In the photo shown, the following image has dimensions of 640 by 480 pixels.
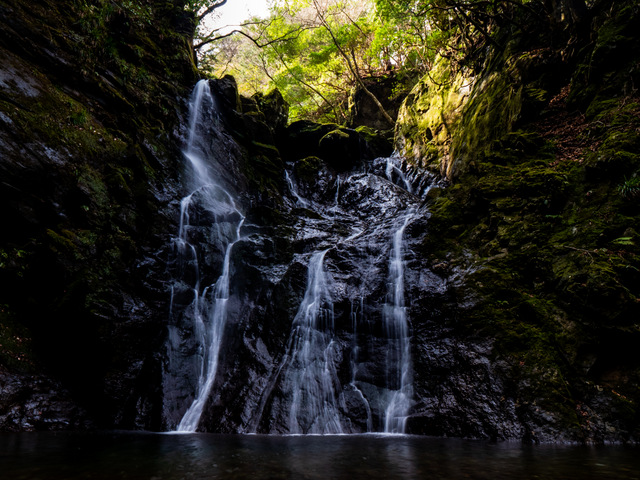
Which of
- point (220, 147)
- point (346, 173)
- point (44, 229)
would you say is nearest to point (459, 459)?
point (44, 229)

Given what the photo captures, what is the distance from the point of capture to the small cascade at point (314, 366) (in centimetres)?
567

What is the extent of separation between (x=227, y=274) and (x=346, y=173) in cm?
794

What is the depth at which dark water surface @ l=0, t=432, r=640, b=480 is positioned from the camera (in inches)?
107

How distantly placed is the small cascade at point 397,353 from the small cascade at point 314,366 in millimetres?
933

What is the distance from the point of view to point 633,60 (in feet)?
22.4

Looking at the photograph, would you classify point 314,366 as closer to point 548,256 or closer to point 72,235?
point 548,256

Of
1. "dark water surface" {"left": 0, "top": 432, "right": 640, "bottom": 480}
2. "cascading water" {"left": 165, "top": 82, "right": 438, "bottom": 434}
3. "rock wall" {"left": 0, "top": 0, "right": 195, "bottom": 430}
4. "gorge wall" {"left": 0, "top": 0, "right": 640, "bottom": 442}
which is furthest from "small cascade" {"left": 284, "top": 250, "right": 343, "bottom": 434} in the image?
"rock wall" {"left": 0, "top": 0, "right": 195, "bottom": 430}

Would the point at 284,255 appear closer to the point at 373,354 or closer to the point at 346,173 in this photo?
the point at 373,354

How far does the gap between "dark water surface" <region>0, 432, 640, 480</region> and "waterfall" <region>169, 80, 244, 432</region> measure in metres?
1.82

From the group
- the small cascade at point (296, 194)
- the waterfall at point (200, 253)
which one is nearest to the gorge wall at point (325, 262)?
the waterfall at point (200, 253)

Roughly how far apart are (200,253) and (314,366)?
3.75 meters

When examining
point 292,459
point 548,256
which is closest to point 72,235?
point 292,459

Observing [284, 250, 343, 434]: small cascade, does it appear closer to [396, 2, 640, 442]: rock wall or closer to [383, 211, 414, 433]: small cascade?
[383, 211, 414, 433]: small cascade

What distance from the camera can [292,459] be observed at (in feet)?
11.0
